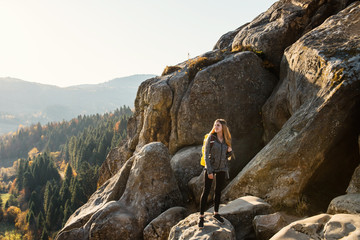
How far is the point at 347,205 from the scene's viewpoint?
378 inches

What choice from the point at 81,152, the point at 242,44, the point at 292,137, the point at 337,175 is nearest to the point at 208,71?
the point at 242,44

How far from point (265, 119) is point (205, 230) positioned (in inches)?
423

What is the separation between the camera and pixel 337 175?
43.1 ft

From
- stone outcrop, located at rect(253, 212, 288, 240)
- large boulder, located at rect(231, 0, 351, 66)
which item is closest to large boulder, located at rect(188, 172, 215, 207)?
stone outcrop, located at rect(253, 212, 288, 240)

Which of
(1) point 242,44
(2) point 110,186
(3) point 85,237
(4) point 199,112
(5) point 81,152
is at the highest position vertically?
(1) point 242,44

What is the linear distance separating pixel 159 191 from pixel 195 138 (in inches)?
226

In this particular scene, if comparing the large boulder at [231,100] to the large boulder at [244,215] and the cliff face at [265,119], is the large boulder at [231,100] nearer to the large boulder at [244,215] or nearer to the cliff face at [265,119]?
the cliff face at [265,119]

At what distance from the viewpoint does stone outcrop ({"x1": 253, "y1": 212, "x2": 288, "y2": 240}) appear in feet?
33.3

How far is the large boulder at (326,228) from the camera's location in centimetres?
791

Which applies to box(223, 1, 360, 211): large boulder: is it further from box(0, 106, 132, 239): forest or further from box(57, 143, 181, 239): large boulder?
box(0, 106, 132, 239): forest

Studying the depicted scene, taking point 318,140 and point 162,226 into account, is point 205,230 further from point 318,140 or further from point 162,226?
point 318,140

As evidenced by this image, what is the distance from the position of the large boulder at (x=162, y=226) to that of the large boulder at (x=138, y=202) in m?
1.27

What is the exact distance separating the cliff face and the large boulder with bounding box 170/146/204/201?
0.15 metres

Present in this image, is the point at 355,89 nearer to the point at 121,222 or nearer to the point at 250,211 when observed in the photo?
the point at 250,211
